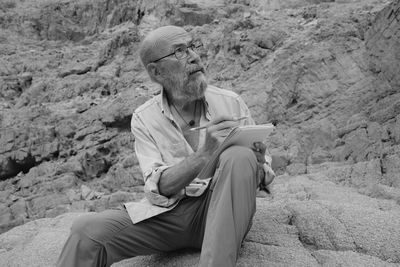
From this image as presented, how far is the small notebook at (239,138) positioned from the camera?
259cm

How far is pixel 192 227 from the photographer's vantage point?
290 centimetres

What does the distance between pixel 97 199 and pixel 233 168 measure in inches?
451

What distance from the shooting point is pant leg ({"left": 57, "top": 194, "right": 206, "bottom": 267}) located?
271 centimetres

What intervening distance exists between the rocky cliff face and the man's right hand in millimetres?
Result: 2642

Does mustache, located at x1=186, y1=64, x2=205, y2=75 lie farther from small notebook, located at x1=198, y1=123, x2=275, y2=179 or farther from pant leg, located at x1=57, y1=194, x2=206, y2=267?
pant leg, located at x1=57, y1=194, x2=206, y2=267

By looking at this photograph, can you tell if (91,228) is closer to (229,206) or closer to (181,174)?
(181,174)

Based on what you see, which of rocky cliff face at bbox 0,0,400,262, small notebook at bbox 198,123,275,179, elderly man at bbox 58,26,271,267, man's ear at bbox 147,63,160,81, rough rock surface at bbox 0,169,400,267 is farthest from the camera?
rocky cliff face at bbox 0,0,400,262

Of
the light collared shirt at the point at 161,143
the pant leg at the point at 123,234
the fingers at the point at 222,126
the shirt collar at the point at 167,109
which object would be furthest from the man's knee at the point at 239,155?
the shirt collar at the point at 167,109

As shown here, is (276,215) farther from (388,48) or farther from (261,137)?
(388,48)

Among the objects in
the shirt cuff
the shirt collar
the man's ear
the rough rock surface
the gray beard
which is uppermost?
the man's ear

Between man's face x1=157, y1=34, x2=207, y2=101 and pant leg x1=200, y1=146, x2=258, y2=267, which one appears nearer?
pant leg x1=200, y1=146, x2=258, y2=267

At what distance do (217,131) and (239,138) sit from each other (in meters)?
0.14

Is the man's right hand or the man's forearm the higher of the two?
the man's right hand

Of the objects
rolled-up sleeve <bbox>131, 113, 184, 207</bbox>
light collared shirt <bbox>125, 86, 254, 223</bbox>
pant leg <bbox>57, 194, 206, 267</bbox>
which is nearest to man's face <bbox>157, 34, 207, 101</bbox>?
light collared shirt <bbox>125, 86, 254, 223</bbox>
